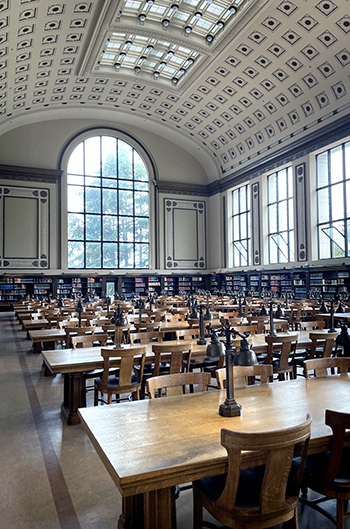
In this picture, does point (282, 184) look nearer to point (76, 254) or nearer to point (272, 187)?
point (272, 187)

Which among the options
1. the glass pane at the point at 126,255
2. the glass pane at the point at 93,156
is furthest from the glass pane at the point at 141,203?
the glass pane at the point at 93,156

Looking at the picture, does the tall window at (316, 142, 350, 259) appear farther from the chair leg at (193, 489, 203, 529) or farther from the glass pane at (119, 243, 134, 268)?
the chair leg at (193, 489, 203, 529)

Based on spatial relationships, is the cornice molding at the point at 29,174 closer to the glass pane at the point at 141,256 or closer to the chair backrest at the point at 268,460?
the glass pane at the point at 141,256

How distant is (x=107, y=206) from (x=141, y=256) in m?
3.50

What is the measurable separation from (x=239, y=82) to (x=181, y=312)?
12.8 metres

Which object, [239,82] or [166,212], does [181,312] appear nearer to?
[239,82]

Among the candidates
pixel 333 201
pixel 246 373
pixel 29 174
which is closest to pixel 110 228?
pixel 29 174

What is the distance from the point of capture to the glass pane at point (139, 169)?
Result: 80.6ft

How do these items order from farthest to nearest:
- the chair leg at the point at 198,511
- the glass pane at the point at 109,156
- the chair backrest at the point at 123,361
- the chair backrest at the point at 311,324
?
the glass pane at the point at 109,156
the chair backrest at the point at 311,324
the chair backrest at the point at 123,361
the chair leg at the point at 198,511

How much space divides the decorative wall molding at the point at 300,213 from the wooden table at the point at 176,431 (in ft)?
52.0

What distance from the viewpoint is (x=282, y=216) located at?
66.3 ft

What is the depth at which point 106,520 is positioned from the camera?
2588 mm

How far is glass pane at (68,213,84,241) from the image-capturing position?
23109mm

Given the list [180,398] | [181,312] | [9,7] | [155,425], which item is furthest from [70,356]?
[9,7]
